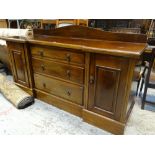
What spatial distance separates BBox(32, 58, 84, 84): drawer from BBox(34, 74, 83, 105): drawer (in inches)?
3.4

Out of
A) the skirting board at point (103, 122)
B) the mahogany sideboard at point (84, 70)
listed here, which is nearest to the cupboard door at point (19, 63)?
the mahogany sideboard at point (84, 70)

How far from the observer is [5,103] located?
7.18ft

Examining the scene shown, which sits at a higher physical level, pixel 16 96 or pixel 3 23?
pixel 3 23

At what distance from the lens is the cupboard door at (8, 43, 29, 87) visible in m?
2.10

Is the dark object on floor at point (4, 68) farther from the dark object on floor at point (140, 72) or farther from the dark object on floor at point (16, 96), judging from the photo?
the dark object on floor at point (140, 72)

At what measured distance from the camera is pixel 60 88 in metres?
1.94

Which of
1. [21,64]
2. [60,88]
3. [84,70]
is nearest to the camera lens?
[84,70]

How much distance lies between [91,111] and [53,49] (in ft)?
2.89

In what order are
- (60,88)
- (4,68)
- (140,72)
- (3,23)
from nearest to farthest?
(60,88) → (140,72) → (4,68) → (3,23)

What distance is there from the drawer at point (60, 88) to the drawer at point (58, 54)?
316 millimetres

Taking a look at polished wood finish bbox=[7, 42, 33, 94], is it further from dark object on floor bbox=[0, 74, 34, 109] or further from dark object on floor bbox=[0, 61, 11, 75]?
dark object on floor bbox=[0, 61, 11, 75]

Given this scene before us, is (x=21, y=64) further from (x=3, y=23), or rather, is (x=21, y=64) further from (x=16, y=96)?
(x=3, y=23)

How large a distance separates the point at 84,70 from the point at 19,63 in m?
1.16

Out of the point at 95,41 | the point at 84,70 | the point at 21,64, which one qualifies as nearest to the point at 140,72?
the point at 95,41
